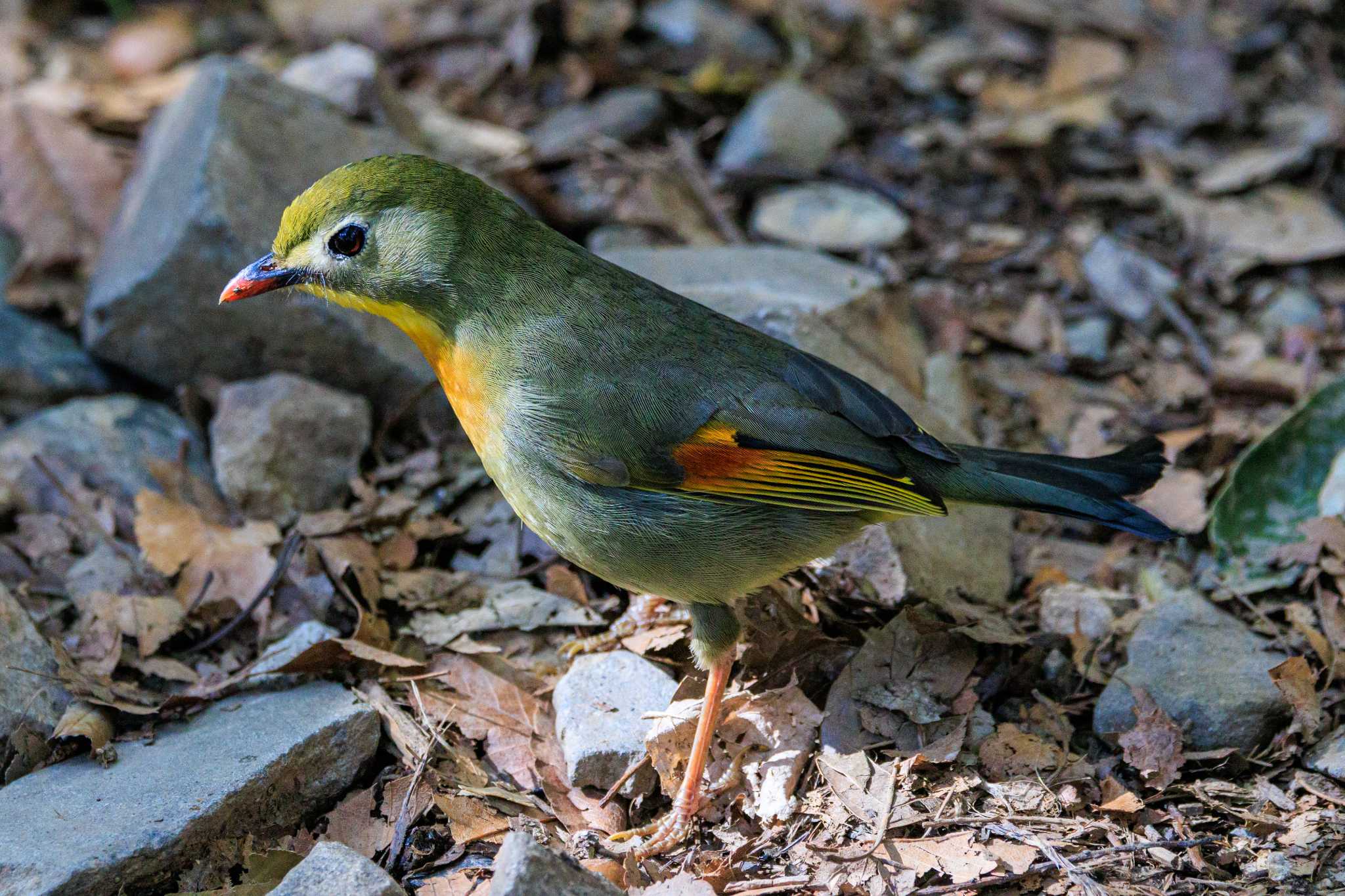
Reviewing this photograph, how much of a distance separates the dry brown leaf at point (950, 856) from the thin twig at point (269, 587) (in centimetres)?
245

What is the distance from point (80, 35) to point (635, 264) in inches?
199

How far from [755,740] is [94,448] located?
317 cm

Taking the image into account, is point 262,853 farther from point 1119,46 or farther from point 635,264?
point 1119,46

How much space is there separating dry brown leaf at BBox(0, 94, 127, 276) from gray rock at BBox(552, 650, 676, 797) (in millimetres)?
3771

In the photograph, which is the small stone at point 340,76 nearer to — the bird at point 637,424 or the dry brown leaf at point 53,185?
the dry brown leaf at point 53,185

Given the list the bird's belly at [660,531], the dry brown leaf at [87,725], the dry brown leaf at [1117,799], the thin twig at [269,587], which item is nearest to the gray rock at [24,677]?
the dry brown leaf at [87,725]

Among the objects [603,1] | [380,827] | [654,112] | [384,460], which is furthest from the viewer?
[603,1]

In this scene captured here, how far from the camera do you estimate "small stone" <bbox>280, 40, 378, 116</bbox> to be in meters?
6.85

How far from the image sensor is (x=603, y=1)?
817cm

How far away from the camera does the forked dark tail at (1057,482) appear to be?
401 centimetres

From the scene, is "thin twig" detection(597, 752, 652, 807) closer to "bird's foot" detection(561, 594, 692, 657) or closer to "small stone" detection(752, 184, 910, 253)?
"bird's foot" detection(561, 594, 692, 657)

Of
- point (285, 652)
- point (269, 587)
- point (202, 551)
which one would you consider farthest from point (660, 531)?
point (202, 551)

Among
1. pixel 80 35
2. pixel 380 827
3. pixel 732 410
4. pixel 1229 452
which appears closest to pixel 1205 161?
Result: pixel 1229 452

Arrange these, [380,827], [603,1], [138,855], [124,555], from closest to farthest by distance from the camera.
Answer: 1. [138,855]
2. [380,827]
3. [124,555]
4. [603,1]
